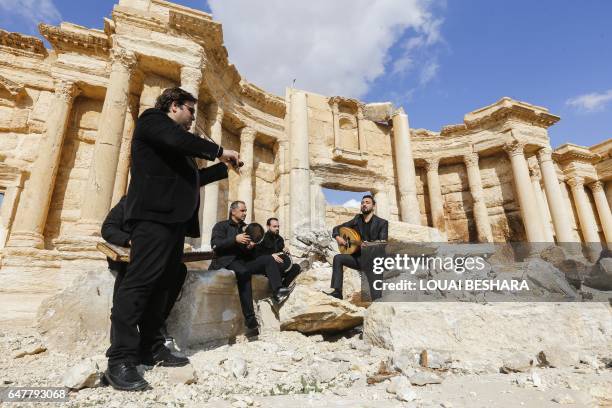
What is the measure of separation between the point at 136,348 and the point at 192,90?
8.17 meters

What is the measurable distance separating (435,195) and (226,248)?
1308 centimetres

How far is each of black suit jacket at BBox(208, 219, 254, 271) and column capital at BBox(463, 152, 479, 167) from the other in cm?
1377

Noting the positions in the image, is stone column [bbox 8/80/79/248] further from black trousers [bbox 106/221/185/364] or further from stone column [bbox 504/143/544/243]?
stone column [bbox 504/143/544/243]

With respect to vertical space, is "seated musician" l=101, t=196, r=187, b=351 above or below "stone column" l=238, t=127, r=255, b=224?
below

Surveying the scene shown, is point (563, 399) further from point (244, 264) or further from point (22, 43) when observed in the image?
point (22, 43)

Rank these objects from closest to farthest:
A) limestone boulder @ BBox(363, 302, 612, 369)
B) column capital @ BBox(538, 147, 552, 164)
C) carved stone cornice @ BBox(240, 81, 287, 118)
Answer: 1. limestone boulder @ BBox(363, 302, 612, 369)
2. carved stone cornice @ BBox(240, 81, 287, 118)
3. column capital @ BBox(538, 147, 552, 164)

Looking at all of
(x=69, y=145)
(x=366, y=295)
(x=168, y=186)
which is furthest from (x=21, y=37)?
(x=366, y=295)

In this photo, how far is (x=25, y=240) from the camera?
8.04m

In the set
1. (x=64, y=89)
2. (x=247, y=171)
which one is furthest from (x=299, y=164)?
(x=64, y=89)

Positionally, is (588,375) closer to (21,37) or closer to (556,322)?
(556,322)

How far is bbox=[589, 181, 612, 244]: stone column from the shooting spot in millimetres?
19484

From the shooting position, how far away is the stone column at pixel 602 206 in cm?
1948

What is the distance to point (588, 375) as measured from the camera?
8.95 ft

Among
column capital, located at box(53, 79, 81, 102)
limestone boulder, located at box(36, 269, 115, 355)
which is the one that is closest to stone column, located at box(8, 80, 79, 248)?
column capital, located at box(53, 79, 81, 102)
